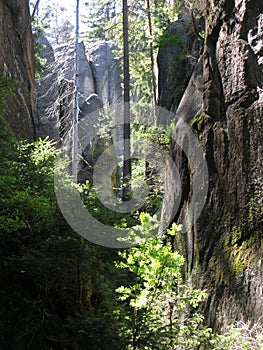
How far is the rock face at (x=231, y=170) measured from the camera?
4871 millimetres

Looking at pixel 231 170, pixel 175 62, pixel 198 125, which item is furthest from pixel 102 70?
pixel 231 170

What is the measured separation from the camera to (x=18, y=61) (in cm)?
1223

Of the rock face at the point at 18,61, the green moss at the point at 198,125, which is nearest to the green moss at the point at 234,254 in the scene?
the green moss at the point at 198,125

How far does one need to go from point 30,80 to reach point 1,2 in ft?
8.54

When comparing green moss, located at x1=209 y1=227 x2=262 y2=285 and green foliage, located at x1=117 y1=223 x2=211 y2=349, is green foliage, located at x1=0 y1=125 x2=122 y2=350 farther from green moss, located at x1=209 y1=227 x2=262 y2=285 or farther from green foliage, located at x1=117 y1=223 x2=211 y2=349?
green moss, located at x1=209 y1=227 x2=262 y2=285

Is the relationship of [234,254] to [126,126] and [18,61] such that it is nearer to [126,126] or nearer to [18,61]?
[126,126]

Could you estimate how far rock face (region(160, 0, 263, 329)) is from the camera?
4.87 metres

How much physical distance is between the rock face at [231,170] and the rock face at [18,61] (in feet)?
19.9

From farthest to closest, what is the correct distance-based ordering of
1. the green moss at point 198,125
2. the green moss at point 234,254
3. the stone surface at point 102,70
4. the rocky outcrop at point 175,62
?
the stone surface at point 102,70 → the rocky outcrop at point 175,62 → the green moss at point 198,125 → the green moss at point 234,254

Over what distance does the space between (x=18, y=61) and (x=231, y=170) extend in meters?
9.07

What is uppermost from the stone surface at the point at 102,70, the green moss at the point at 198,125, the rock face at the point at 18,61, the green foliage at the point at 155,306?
the stone surface at the point at 102,70

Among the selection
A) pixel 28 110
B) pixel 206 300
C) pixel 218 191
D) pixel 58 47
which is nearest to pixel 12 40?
pixel 28 110

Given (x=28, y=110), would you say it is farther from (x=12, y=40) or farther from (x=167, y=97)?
(x=167, y=97)

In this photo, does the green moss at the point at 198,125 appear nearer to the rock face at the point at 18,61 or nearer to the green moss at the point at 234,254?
the green moss at the point at 234,254
